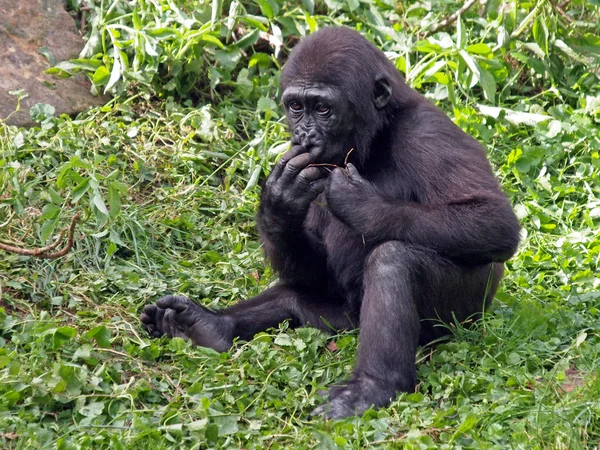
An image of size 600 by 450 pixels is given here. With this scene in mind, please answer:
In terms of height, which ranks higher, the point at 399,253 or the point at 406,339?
the point at 399,253

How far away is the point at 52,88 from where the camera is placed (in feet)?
26.0

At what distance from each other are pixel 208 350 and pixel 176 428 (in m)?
0.97

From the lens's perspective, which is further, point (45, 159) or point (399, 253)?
point (45, 159)

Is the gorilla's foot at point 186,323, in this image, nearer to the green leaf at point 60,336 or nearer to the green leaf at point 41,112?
the green leaf at point 60,336

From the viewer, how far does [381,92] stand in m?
5.66

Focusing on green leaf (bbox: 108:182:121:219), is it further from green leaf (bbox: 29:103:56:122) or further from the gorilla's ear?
green leaf (bbox: 29:103:56:122)

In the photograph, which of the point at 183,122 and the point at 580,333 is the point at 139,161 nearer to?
the point at 183,122

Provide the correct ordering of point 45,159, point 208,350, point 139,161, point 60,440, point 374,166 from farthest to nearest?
point 139,161, point 45,159, point 374,166, point 208,350, point 60,440

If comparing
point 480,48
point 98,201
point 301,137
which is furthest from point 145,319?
point 480,48

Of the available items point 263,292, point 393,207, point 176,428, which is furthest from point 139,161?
point 176,428

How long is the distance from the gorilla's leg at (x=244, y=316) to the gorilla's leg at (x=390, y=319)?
2.68ft

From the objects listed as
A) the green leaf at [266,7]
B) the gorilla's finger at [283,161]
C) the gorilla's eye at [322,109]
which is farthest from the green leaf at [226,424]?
the green leaf at [266,7]

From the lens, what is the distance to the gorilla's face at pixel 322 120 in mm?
5484

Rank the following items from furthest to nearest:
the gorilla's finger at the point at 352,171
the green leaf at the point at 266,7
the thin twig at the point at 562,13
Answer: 1. the thin twig at the point at 562,13
2. the green leaf at the point at 266,7
3. the gorilla's finger at the point at 352,171
